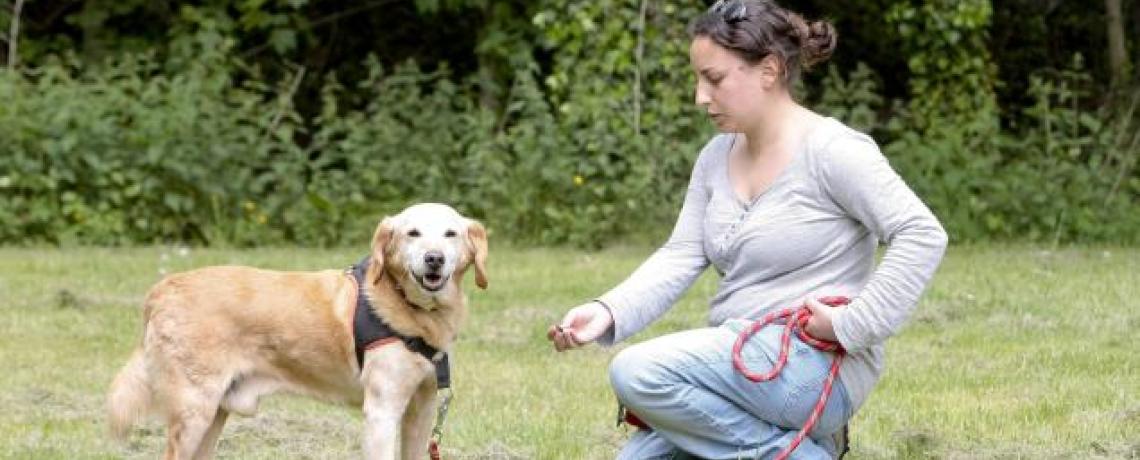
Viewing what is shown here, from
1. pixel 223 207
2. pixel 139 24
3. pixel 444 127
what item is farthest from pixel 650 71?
pixel 139 24

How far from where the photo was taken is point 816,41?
4.57 meters

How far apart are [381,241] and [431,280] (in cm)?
20

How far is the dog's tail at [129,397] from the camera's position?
567 cm

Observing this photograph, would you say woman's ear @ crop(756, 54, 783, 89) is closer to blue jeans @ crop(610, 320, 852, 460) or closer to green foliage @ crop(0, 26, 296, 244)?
blue jeans @ crop(610, 320, 852, 460)

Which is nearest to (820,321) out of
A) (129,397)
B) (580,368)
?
(129,397)

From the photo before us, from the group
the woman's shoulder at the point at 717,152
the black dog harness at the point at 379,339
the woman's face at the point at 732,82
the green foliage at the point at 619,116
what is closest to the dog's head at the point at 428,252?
the black dog harness at the point at 379,339

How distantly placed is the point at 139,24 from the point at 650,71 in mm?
4633

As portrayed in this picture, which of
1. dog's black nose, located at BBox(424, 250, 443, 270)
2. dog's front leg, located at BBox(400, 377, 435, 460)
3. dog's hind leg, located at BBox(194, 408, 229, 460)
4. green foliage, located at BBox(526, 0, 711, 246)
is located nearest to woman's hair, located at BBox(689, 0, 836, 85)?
dog's black nose, located at BBox(424, 250, 443, 270)

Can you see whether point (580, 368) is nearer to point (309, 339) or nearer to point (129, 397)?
point (309, 339)

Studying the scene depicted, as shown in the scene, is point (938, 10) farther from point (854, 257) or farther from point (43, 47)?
point (854, 257)

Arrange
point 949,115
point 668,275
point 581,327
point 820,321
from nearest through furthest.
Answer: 1. point 820,321
2. point 581,327
3. point 668,275
4. point 949,115

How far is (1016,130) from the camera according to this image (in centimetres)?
1536

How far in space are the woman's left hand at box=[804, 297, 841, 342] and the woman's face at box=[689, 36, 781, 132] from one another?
0.48 meters

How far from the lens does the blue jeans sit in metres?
4.54
